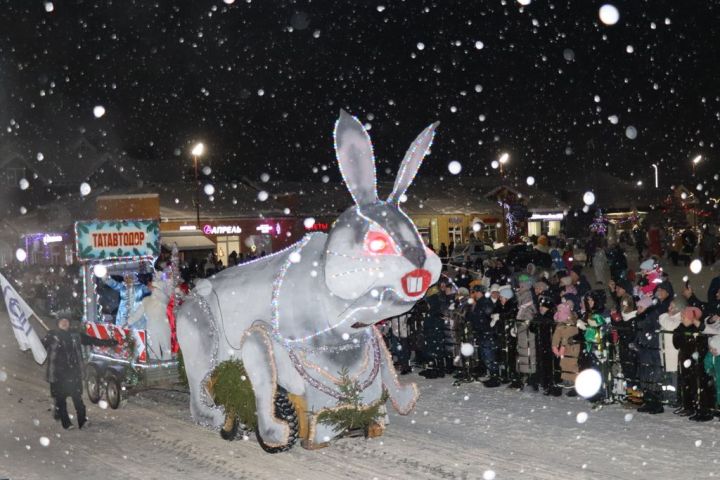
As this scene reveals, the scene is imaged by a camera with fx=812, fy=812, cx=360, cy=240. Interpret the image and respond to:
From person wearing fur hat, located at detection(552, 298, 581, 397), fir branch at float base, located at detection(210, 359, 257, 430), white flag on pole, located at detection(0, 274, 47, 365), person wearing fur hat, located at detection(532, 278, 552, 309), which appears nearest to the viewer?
fir branch at float base, located at detection(210, 359, 257, 430)

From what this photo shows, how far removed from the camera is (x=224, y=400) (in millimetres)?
9172

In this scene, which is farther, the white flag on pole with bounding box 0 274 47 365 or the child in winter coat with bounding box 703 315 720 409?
the white flag on pole with bounding box 0 274 47 365

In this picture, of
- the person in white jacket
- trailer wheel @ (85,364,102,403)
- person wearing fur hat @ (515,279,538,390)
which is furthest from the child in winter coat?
trailer wheel @ (85,364,102,403)

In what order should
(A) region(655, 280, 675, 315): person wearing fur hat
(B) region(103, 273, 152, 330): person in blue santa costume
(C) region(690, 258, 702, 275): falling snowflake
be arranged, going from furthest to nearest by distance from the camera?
(C) region(690, 258, 702, 275): falling snowflake < (B) region(103, 273, 152, 330): person in blue santa costume < (A) region(655, 280, 675, 315): person wearing fur hat

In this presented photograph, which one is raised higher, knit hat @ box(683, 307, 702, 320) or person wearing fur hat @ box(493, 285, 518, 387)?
knit hat @ box(683, 307, 702, 320)

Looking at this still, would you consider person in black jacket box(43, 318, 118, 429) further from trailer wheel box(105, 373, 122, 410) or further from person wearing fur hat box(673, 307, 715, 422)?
person wearing fur hat box(673, 307, 715, 422)

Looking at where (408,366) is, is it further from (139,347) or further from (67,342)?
(67,342)

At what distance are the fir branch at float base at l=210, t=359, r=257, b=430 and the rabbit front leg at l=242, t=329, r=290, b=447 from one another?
33 centimetres

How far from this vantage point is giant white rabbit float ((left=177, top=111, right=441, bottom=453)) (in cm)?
782

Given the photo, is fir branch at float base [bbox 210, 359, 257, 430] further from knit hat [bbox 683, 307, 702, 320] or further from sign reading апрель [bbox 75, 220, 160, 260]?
knit hat [bbox 683, 307, 702, 320]

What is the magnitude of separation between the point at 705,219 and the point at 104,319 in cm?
3653

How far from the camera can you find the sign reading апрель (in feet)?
44.1

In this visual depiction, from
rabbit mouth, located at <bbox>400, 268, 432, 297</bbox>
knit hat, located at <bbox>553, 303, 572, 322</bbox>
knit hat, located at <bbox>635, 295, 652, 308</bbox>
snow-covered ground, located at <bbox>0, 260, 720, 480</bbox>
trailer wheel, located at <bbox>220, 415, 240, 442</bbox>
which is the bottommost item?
snow-covered ground, located at <bbox>0, 260, 720, 480</bbox>

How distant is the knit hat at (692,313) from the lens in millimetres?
9938
